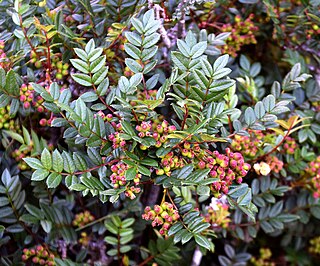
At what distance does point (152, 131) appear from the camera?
3.19 feet

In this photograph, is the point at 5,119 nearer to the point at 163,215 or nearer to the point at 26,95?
the point at 26,95

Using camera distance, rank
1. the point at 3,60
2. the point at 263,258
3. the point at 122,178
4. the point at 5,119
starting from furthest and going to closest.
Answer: the point at 263,258 → the point at 5,119 → the point at 3,60 → the point at 122,178

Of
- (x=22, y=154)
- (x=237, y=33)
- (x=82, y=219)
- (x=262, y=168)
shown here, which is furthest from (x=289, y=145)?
(x=22, y=154)

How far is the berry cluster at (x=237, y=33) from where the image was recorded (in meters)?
1.39

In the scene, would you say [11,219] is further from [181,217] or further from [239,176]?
[239,176]

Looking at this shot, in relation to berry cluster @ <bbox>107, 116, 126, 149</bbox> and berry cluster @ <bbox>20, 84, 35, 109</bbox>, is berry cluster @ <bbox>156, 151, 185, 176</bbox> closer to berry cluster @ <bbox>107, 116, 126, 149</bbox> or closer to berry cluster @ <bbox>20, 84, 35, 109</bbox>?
berry cluster @ <bbox>107, 116, 126, 149</bbox>

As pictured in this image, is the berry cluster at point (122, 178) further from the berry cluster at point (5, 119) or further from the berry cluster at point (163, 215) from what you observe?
the berry cluster at point (5, 119)

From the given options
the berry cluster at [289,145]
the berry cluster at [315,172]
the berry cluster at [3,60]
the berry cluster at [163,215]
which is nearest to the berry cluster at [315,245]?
the berry cluster at [315,172]

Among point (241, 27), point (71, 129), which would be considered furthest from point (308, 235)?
point (71, 129)

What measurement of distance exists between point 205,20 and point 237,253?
747mm

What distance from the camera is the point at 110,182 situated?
3.22ft

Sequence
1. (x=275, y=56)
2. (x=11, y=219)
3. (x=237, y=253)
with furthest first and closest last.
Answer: (x=275, y=56), (x=237, y=253), (x=11, y=219)

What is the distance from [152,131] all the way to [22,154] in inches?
16.5

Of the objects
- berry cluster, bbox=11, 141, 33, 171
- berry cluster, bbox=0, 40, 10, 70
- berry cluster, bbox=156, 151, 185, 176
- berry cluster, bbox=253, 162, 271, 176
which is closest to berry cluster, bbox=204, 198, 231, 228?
berry cluster, bbox=253, 162, 271, 176
